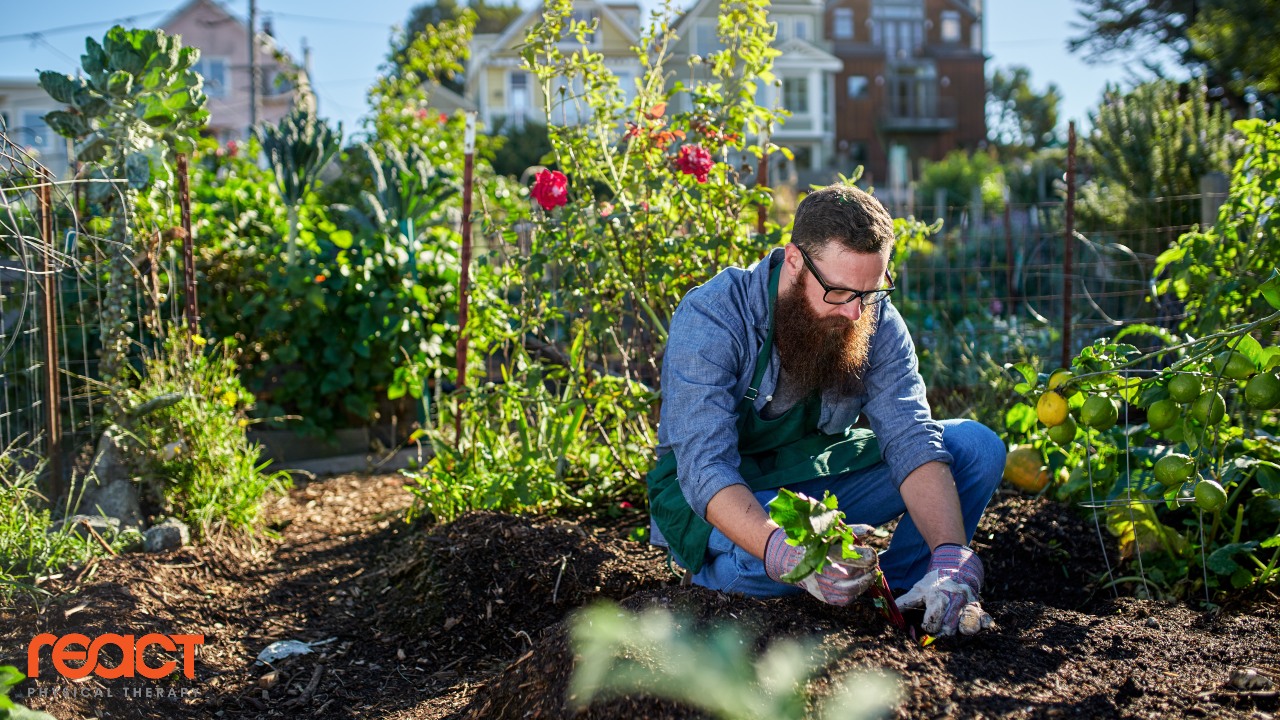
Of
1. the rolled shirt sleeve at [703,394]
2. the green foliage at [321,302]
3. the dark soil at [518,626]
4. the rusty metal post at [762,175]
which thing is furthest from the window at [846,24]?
the rolled shirt sleeve at [703,394]

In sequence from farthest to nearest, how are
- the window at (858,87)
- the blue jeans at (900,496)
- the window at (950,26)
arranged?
the window at (950,26), the window at (858,87), the blue jeans at (900,496)

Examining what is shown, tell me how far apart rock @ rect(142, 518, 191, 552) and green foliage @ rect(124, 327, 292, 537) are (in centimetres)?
6

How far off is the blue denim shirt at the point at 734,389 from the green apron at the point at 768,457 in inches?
1.3

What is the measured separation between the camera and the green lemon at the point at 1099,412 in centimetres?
205

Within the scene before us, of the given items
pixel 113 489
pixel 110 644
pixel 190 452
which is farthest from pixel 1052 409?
pixel 113 489

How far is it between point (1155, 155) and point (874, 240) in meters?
5.80

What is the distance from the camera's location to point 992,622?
2.02 m

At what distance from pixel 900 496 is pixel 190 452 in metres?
2.55

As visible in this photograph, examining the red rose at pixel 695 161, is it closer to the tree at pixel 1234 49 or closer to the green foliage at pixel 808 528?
the green foliage at pixel 808 528

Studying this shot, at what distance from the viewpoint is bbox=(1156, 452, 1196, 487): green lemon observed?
207cm

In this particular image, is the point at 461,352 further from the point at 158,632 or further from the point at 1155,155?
the point at 1155,155

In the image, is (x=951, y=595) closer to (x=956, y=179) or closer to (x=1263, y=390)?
(x=1263, y=390)

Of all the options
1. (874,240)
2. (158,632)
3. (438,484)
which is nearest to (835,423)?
(874,240)

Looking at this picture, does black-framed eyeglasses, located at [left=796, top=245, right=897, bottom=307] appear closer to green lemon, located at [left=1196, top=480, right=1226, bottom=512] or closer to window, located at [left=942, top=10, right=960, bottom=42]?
green lemon, located at [left=1196, top=480, right=1226, bottom=512]
